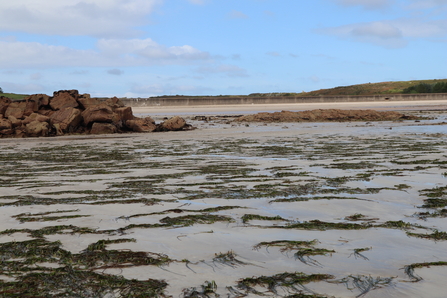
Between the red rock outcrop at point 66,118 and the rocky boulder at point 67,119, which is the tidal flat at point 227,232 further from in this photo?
the rocky boulder at point 67,119

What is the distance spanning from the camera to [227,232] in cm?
395

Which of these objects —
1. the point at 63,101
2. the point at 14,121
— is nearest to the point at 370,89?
the point at 63,101

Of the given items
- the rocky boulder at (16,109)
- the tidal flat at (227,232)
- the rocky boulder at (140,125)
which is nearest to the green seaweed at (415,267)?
the tidal flat at (227,232)

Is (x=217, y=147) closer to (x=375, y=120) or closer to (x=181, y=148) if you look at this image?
(x=181, y=148)

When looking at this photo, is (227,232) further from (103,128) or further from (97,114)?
(97,114)

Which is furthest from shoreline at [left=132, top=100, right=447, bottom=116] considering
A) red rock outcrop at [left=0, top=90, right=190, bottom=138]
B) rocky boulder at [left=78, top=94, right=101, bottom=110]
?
red rock outcrop at [left=0, top=90, right=190, bottom=138]

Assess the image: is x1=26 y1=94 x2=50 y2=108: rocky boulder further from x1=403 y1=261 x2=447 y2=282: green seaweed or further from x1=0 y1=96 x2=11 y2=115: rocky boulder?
x1=403 y1=261 x2=447 y2=282: green seaweed

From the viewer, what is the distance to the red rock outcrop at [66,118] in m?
18.2

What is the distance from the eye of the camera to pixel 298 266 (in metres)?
3.11

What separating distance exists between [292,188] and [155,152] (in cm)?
585

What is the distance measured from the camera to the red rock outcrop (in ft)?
59.7

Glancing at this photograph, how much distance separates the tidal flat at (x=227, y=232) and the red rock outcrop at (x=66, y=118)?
11.1 metres

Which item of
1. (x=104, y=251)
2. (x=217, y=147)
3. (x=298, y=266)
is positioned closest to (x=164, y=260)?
(x=104, y=251)

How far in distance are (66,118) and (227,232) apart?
1612 cm
